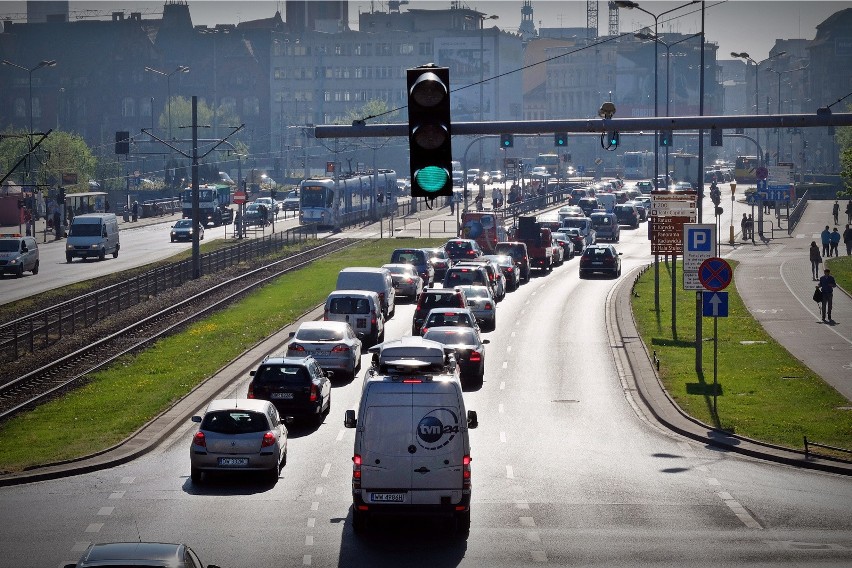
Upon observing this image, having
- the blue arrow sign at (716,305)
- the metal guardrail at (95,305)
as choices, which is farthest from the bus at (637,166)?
the blue arrow sign at (716,305)

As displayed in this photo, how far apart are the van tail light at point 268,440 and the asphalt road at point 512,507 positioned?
2.31ft

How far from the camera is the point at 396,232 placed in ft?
338

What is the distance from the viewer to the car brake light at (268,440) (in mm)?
24766

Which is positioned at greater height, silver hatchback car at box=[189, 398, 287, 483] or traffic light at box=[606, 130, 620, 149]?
traffic light at box=[606, 130, 620, 149]

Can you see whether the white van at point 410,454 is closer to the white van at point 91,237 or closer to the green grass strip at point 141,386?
the green grass strip at point 141,386

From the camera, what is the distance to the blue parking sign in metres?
36.0

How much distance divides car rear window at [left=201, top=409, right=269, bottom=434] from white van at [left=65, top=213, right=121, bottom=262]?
57.3 metres

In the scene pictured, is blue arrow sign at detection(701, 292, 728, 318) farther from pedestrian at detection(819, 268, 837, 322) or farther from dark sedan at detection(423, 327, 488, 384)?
pedestrian at detection(819, 268, 837, 322)

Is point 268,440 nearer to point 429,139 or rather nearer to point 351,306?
point 429,139

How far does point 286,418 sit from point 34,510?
8350 millimetres

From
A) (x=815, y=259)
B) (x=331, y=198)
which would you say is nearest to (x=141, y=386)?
(x=815, y=259)

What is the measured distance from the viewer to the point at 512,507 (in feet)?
75.4

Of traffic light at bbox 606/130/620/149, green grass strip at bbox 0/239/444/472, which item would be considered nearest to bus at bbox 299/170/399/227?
green grass strip at bbox 0/239/444/472

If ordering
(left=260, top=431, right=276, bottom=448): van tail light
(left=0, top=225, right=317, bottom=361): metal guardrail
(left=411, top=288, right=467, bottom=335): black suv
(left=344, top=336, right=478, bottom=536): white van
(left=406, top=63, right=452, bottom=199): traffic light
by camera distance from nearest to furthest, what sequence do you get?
(left=406, top=63, right=452, bottom=199): traffic light < (left=344, top=336, right=478, bottom=536): white van < (left=260, top=431, right=276, bottom=448): van tail light < (left=0, top=225, right=317, bottom=361): metal guardrail < (left=411, top=288, right=467, bottom=335): black suv
